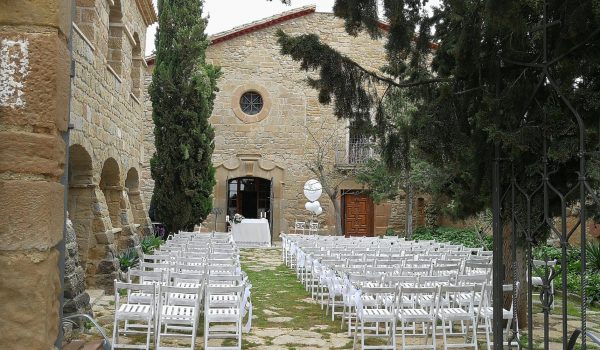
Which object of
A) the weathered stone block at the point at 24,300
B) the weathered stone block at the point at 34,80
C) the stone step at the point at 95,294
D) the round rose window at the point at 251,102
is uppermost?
the round rose window at the point at 251,102

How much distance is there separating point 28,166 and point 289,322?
556 centimetres

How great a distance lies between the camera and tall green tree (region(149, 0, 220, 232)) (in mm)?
13594

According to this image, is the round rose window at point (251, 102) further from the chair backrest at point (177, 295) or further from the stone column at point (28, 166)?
the stone column at point (28, 166)

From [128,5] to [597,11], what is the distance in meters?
10.5

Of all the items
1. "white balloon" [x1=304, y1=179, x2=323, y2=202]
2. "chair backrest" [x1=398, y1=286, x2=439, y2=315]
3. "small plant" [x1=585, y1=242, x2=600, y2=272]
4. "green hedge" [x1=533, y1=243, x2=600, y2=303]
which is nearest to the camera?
"chair backrest" [x1=398, y1=286, x2=439, y2=315]

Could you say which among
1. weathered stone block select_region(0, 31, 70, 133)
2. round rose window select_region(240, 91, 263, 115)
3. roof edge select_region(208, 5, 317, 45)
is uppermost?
roof edge select_region(208, 5, 317, 45)

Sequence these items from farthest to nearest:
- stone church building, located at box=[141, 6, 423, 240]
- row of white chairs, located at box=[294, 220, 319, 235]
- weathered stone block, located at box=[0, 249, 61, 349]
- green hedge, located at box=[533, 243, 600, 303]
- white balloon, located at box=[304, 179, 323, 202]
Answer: stone church building, located at box=[141, 6, 423, 240]
row of white chairs, located at box=[294, 220, 319, 235]
white balloon, located at box=[304, 179, 323, 202]
green hedge, located at box=[533, 243, 600, 303]
weathered stone block, located at box=[0, 249, 61, 349]

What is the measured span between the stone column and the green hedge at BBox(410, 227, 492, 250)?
594 inches

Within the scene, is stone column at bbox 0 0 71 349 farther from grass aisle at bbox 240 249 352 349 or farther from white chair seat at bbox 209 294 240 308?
grass aisle at bbox 240 249 352 349

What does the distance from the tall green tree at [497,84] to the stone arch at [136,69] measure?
371 inches

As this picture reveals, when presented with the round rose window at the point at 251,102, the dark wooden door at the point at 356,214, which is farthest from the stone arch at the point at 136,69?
the dark wooden door at the point at 356,214

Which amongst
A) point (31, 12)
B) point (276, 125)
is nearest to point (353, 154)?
point (276, 125)

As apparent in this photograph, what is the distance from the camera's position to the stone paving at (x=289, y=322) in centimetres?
608

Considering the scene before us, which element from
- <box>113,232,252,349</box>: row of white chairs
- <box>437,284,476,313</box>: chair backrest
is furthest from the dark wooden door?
<box>437,284,476,313</box>: chair backrest
